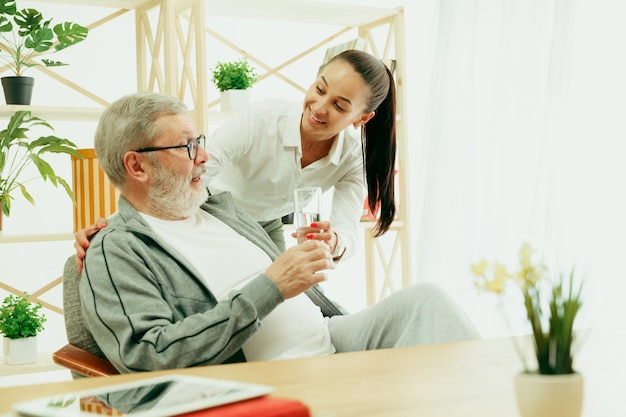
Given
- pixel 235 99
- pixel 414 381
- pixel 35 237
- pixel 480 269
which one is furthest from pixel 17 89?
pixel 480 269

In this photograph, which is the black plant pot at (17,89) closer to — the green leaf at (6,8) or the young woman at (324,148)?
the green leaf at (6,8)

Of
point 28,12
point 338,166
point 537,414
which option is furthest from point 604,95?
point 537,414

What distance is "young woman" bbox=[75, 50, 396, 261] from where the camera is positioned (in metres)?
2.35

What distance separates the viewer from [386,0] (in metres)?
4.19

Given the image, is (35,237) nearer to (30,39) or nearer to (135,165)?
(30,39)

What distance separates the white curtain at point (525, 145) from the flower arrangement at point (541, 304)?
193 centimetres

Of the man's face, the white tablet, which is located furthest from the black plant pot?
the white tablet

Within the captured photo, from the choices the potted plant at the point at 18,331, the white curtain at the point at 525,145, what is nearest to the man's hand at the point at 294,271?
the white curtain at the point at 525,145

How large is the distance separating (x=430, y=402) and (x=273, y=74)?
3.06 metres

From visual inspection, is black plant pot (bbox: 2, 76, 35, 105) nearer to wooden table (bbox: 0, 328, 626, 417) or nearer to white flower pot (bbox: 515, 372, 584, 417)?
wooden table (bbox: 0, 328, 626, 417)

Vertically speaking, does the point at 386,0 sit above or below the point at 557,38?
above

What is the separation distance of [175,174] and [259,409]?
107 cm

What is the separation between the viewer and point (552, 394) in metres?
0.81

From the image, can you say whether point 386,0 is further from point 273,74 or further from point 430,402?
point 430,402
